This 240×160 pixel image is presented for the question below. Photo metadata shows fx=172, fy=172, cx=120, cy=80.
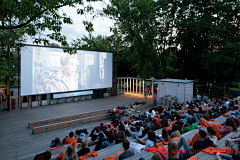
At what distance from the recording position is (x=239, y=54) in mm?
16828

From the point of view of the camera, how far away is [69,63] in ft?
56.6

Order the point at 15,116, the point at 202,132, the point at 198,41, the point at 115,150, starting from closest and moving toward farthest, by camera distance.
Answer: the point at 202,132 < the point at 115,150 < the point at 15,116 < the point at 198,41

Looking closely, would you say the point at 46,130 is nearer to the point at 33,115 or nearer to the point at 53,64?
the point at 33,115

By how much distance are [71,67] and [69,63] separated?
0.46 metres

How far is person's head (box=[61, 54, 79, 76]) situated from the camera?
16859 millimetres

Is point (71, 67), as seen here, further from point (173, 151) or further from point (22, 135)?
point (173, 151)

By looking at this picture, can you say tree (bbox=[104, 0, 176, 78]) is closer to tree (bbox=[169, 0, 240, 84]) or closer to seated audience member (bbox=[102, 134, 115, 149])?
tree (bbox=[169, 0, 240, 84])

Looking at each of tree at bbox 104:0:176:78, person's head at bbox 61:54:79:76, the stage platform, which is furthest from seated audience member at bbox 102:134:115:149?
tree at bbox 104:0:176:78

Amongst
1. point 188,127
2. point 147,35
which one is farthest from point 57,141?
point 147,35

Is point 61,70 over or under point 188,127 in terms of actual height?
over

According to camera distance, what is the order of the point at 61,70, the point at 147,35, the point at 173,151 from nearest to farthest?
1. the point at 173,151
2. the point at 61,70
3. the point at 147,35

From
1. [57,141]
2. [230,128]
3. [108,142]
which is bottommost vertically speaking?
[57,141]

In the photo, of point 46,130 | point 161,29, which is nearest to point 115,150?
point 46,130

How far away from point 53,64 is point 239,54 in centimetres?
1795
